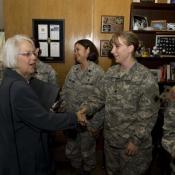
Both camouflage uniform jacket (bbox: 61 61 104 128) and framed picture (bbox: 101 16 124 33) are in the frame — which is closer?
camouflage uniform jacket (bbox: 61 61 104 128)

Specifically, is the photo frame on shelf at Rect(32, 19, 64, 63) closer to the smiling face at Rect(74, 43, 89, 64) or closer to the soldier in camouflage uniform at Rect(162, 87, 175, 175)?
the smiling face at Rect(74, 43, 89, 64)

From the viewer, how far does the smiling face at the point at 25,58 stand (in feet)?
5.72

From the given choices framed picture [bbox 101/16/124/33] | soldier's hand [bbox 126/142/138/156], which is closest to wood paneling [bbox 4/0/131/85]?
framed picture [bbox 101/16/124/33]

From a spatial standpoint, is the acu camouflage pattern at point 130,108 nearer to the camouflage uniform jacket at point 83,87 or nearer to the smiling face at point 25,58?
the camouflage uniform jacket at point 83,87

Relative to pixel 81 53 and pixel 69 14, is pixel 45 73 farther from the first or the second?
pixel 69 14

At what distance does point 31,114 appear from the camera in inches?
66.2

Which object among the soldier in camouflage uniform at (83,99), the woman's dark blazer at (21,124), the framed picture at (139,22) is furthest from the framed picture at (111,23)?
the woman's dark blazer at (21,124)

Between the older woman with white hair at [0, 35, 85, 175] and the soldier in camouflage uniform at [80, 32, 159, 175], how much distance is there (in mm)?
572

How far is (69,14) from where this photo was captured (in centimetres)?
379

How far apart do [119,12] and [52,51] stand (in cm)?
110

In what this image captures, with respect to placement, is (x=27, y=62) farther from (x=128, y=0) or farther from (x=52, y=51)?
(x=128, y=0)

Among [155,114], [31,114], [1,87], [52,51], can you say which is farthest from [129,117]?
[52,51]

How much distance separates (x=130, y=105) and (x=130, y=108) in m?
0.03

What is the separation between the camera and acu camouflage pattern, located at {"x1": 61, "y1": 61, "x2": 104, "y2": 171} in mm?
2980
